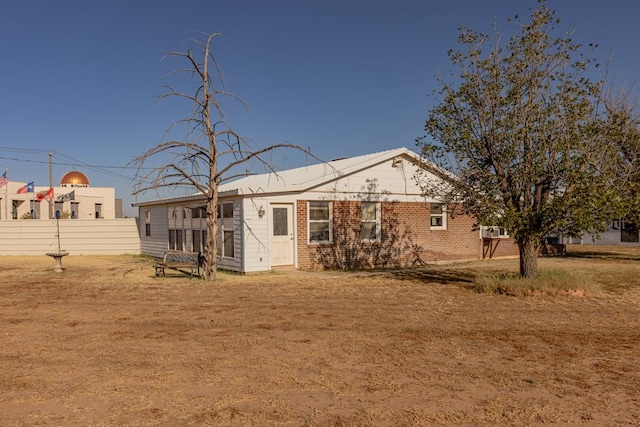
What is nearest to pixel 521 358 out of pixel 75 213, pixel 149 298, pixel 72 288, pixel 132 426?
pixel 132 426

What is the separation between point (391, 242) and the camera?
18938 millimetres

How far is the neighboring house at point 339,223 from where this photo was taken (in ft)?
53.7

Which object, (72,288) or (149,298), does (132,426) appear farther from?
(72,288)

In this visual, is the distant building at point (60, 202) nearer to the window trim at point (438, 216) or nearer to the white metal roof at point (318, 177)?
the white metal roof at point (318, 177)

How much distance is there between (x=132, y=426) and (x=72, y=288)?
10.2 m

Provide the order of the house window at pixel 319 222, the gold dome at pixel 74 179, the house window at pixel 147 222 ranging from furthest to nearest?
the gold dome at pixel 74 179 < the house window at pixel 147 222 < the house window at pixel 319 222

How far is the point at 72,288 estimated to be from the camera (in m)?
13.4

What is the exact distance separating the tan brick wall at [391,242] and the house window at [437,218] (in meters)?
0.22

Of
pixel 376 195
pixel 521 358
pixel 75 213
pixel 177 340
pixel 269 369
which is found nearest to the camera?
pixel 269 369

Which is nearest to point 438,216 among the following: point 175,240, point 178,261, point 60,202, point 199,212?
point 199,212

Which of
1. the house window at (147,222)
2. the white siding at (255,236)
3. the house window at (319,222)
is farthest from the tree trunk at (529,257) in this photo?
the house window at (147,222)

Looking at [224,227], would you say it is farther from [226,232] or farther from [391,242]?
[391,242]

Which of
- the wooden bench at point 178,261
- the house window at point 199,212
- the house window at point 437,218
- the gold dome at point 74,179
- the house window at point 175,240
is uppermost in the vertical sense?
the gold dome at point 74,179

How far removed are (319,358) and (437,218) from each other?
14.7m
